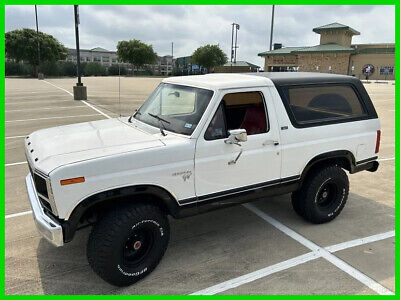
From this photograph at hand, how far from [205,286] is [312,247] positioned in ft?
4.81

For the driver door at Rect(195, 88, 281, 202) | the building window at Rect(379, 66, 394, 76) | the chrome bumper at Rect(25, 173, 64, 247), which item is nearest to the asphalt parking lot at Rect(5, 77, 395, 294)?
the chrome bumper at Rect(25, 173, 64, 247)

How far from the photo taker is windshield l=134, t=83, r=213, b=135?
3.55m

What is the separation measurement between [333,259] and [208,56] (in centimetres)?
6685

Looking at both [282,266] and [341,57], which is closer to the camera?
[282,266]

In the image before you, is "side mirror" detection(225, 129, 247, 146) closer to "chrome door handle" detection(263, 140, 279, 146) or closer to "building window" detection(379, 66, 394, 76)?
"chrome door handle" detection(263, 140, 279, 146)

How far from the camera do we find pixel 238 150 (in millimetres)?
3594

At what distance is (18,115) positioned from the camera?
13.5 meters

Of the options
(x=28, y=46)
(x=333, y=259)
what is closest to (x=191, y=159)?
(x=333, y=259)

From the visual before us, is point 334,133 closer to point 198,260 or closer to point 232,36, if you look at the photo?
point 198,260

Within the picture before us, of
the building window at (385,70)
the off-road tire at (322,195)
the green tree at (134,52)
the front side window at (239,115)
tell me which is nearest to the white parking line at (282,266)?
the off-road tire at (322,195)

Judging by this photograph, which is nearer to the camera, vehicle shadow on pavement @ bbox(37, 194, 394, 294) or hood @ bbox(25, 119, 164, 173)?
hood @ bbox(25, 119, 164, 173)

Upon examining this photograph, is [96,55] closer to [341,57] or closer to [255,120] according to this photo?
[341,57]

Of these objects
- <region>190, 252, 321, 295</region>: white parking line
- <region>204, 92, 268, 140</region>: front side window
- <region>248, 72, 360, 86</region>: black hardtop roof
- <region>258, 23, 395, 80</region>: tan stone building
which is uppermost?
<region>258, 23, 395, 80</region>: tan stone building

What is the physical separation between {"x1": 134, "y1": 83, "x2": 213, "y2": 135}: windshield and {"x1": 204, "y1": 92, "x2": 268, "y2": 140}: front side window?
19 centimetres
